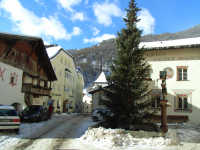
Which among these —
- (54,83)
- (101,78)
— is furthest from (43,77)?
(101,78)

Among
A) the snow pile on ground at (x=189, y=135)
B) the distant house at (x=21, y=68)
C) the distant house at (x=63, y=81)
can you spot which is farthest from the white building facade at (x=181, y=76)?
the distant house at (x=63, y=81)

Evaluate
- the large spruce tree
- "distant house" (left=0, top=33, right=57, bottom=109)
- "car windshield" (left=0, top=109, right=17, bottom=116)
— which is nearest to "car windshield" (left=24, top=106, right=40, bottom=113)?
"distant house" (left=0, top=33, right=57, bottom=109)

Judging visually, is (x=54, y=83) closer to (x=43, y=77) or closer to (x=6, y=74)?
(x=43, y=77)

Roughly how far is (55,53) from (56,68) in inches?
110

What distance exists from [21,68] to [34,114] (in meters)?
5.14

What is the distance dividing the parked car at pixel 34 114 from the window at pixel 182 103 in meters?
13.1

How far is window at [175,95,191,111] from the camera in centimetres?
2166

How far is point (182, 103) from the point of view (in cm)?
2188

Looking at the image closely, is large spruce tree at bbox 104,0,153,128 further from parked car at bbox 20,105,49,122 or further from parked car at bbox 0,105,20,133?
parked car at bbox 20,105,49,122

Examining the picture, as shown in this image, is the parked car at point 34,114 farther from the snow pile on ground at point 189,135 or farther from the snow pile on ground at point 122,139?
the snow pile on ground at point 189,135

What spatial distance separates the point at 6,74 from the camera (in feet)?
61.6

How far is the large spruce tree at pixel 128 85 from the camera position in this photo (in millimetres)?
14492

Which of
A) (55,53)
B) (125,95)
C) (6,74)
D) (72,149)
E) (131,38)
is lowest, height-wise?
(72,149)

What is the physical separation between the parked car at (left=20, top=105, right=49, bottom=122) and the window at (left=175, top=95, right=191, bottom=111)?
13.1m
